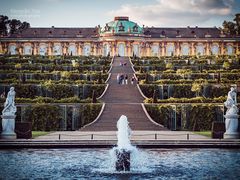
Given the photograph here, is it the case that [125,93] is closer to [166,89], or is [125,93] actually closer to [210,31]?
[166,89]

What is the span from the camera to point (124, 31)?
102000mm

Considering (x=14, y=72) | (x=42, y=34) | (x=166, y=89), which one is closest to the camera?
(x=166, y=89)

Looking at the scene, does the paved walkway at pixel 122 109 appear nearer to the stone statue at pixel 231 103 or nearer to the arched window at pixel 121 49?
the stone statue at pixel 231 103

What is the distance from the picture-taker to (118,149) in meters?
19.9

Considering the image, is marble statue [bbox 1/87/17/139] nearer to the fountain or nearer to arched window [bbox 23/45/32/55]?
the fountain

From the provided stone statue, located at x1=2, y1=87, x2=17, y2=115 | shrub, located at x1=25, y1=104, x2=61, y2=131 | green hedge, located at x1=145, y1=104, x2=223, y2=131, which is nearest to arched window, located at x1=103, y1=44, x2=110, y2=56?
green hedge, located at x1=145, y1=104, x2=223, y2=131

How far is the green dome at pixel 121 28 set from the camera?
102 m

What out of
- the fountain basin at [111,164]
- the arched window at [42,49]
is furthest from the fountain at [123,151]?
the arched window at [42,49]

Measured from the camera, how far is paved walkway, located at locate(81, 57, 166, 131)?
110 feet

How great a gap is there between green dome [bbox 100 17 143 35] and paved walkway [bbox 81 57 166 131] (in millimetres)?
49793

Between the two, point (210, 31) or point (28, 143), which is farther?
point (210, 31)

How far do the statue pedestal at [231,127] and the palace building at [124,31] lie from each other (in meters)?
73.8

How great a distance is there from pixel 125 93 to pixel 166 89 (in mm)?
3449

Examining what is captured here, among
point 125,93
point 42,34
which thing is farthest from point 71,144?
point 42,34
